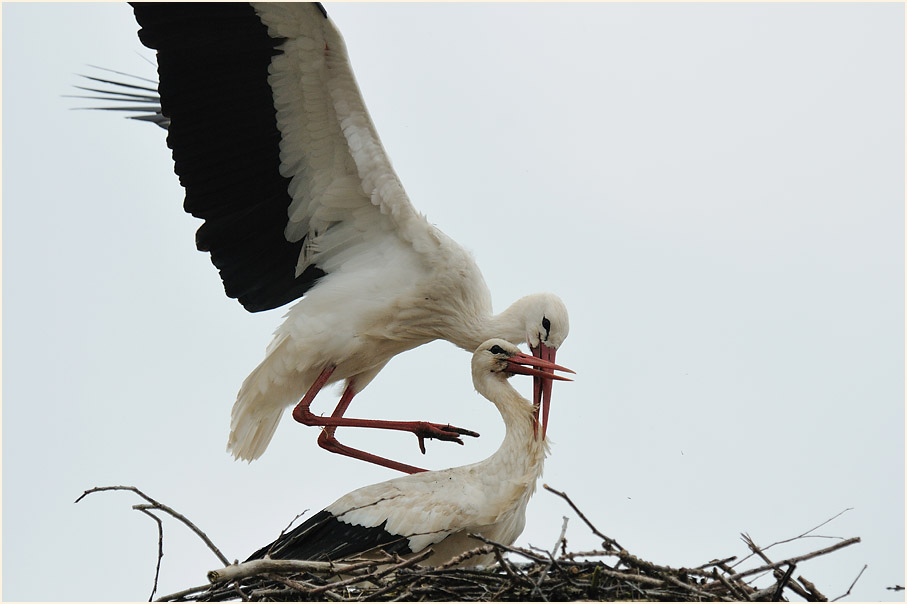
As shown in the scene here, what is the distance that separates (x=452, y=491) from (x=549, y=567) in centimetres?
78

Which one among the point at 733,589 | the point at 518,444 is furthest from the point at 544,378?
the point at 733,589

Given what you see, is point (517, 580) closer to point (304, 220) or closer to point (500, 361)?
point (500, 361)

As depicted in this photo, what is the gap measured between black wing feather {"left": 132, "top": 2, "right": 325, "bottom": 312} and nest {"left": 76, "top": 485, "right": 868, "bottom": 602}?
1.72m

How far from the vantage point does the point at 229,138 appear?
18.6ft

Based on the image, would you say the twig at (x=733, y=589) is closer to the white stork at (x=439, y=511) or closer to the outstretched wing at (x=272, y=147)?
the white stork at (x=439, y=511)

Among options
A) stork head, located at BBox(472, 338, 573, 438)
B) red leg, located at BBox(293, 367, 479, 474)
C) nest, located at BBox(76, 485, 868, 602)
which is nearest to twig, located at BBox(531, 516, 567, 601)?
nest, located at BBox(76, 485, 868, 602)

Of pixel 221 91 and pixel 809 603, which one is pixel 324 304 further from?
pixel 809 603

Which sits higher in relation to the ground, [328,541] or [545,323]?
[545,323]

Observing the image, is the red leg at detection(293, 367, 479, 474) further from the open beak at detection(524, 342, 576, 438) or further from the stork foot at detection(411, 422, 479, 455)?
the open beak at detection(524, 342, 576, 438)

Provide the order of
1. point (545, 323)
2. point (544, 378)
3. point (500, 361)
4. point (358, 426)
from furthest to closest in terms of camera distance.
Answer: point (358, 426) < point (545, 323) < point (544, 378) < point (500, 361)

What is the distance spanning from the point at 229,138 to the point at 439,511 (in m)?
2.06

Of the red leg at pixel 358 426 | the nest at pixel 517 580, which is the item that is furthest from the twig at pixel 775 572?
the red leg at pixel 358 426

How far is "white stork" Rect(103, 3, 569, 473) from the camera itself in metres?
5.38

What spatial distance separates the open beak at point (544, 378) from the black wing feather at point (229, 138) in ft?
4.06
